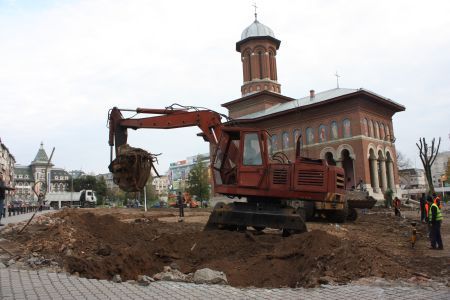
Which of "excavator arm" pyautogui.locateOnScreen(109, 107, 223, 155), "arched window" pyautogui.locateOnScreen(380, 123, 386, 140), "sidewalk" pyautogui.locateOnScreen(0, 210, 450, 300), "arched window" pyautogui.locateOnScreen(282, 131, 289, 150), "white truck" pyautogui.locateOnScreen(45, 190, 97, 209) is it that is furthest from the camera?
"white truck" pyautogui.locateOnScreen(45, 190, 97, 209)

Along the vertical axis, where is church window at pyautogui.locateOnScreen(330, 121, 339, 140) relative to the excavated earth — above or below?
above

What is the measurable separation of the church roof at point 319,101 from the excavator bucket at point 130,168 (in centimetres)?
3428

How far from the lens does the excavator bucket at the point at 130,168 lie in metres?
12.4

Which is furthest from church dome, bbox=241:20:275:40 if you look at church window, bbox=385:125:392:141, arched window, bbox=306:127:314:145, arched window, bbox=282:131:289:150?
church window, bbox=385:125:392:141

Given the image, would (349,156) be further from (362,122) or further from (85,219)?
(85,219)

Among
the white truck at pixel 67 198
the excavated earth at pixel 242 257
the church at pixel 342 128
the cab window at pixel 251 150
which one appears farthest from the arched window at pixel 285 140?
the cab window at pixel 251 150

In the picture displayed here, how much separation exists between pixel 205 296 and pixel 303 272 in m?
2.31

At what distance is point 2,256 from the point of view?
26.5 feet

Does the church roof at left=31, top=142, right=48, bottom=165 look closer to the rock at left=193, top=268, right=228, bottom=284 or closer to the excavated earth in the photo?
the excavated earth

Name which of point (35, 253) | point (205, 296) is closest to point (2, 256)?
point (35, 253)

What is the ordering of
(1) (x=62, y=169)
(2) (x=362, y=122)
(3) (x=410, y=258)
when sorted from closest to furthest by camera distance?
(3) (x=410, y=258)
(2) (x=362, y=122)
(1) (x=62, y=169)

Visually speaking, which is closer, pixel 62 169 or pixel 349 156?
pixel 349 156

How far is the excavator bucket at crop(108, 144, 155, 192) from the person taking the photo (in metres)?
12.4

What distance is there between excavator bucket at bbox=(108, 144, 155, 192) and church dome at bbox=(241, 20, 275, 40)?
155 ft
